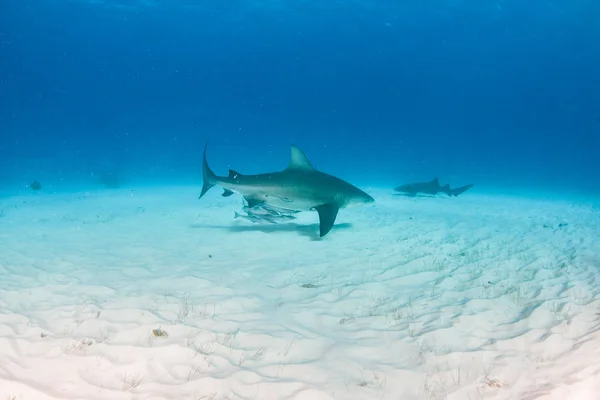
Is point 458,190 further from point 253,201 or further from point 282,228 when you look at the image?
point 253,201

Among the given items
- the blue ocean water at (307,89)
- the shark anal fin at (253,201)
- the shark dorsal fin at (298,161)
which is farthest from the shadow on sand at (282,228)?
the blue ocean water at (307,89)

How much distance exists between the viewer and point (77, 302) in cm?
549

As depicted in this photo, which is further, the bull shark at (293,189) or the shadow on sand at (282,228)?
the shadow on sand at (282,228)

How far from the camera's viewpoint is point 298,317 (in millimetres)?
5234

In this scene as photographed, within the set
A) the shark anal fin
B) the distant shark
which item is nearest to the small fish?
the shark anal fin

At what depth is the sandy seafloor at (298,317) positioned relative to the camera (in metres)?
3.57

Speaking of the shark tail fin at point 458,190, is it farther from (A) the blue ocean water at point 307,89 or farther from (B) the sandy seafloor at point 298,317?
(A) the blue ocean water at point 307,89

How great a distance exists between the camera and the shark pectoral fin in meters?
9.23

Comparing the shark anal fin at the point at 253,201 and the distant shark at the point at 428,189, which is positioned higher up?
the distant shark at the point at 428,189

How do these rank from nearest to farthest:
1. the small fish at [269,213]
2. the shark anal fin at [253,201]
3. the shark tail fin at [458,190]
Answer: the shark anal fin at [253,201] → the small fish at [269,213] → the shark tail fin at [458,190]

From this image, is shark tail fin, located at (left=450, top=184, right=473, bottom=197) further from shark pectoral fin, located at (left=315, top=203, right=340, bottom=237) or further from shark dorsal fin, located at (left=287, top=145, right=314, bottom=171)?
shark dorsal fin, located at (left=287, top=145, right=314, bottom=171)

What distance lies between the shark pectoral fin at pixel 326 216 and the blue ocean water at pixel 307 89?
105 feet

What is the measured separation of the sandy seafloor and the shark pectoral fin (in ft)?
1.73

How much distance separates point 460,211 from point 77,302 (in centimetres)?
1633
